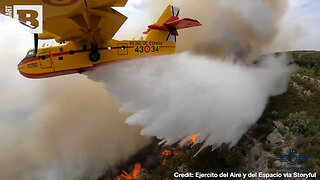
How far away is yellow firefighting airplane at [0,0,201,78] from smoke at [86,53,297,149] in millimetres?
647

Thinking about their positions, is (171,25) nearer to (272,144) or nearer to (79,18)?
(79,18)

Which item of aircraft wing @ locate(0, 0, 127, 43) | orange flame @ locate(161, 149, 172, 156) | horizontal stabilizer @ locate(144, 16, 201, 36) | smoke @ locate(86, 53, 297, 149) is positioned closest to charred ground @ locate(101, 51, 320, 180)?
orange flame @ locate(161, 149, 172, 156)

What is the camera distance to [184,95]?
19.8m

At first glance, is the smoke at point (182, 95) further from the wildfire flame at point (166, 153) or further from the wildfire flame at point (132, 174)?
the wildfire flame at point (132, 174)

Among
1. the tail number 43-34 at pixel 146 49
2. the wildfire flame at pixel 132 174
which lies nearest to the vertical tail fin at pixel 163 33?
the tail number 43-34 at pixel 146 49

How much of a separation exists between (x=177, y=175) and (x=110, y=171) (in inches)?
437

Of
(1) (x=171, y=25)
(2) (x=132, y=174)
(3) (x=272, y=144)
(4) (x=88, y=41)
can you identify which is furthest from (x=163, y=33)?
(2) (x=132, y=174)

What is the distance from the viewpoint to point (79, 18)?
15383 mm

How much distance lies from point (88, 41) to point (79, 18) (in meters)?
2.93

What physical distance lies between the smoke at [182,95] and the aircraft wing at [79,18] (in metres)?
2.34

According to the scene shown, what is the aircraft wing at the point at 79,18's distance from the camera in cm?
1359

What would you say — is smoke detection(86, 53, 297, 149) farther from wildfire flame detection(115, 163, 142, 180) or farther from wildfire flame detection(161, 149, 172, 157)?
wildfire flame detection(115, 163, 142, 180)

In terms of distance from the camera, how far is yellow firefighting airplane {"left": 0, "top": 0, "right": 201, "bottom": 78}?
15156 millimetres

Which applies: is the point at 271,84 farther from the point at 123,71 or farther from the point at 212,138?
the point at 123,71
